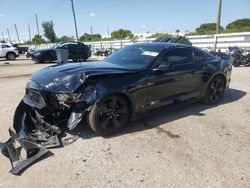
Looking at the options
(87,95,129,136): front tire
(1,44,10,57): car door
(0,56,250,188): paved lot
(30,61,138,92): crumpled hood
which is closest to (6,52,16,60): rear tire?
(1,44,10,57): car door

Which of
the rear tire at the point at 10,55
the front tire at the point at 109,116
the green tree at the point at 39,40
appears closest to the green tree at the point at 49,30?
the green tree at the point at 39,40

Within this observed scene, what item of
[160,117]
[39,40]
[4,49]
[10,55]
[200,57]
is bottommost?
[39,40]

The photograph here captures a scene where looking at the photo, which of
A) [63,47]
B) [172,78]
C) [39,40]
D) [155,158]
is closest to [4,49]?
[63,47]

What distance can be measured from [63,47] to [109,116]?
54.8ft

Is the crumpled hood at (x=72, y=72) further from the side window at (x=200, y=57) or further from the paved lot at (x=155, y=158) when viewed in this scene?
the side window at (x=200, y=57)

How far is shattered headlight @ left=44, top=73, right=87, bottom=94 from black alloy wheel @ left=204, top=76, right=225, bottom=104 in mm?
3347

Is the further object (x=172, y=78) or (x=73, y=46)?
(x=73, y=46)

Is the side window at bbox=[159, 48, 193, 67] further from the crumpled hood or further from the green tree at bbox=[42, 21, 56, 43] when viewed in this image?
the green tree at bbox=[42, 21, 56, 43]

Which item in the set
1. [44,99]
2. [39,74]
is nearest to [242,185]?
[44,99]

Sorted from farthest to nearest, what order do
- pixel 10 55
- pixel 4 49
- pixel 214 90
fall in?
pixel 10 55
pixel 4 49
pixel 214 90

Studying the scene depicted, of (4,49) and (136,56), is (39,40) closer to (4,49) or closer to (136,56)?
(4,49)

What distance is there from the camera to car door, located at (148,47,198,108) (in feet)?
16.3

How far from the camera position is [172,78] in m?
5.29

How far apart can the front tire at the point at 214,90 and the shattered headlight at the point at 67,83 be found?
10.9ft
